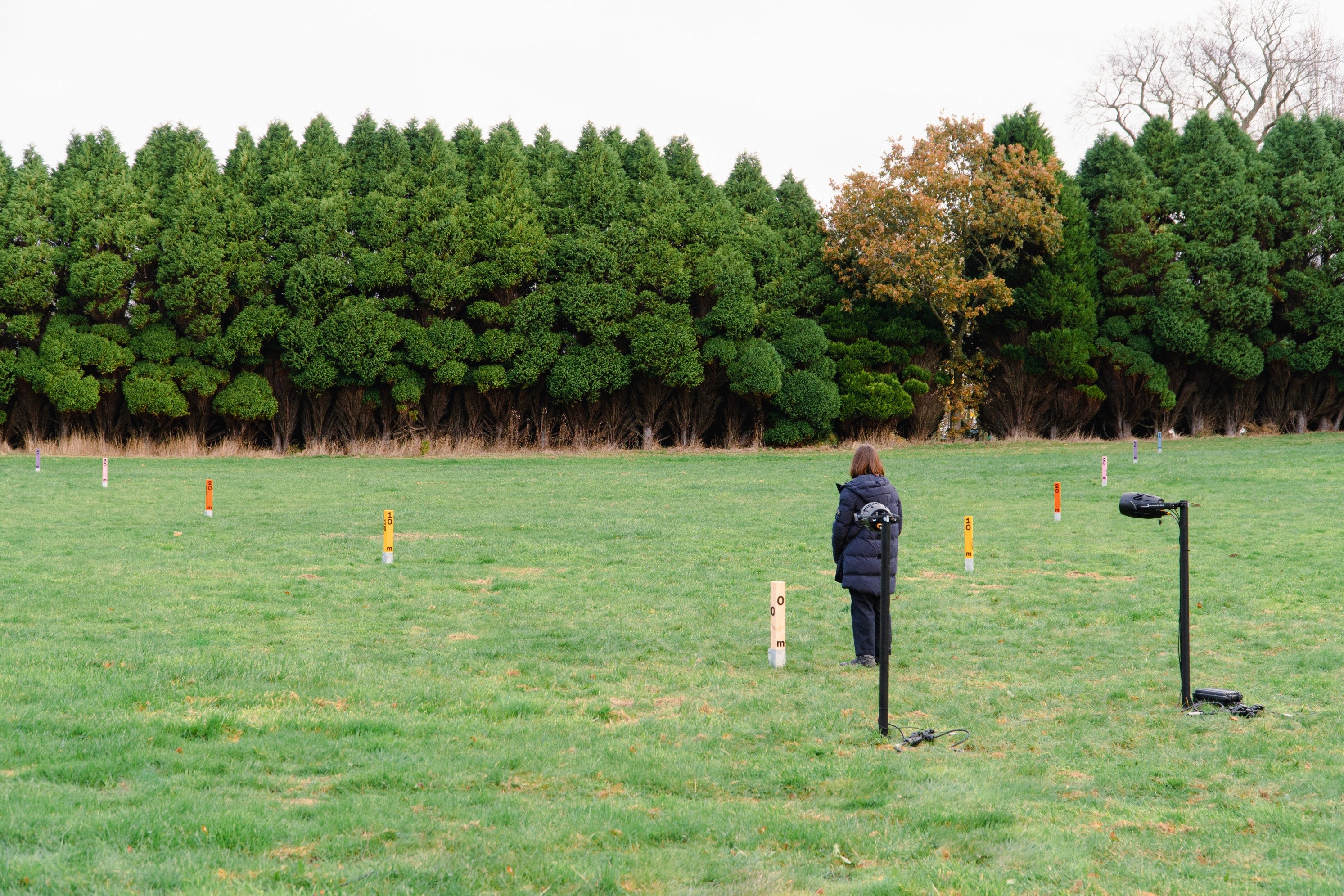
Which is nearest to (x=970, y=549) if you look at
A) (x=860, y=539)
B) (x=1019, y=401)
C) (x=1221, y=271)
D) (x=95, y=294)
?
(x=860, y=539)

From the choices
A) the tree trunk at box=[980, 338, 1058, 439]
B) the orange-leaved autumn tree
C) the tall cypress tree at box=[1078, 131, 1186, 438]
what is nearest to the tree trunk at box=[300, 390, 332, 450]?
the orange-leaved autumn tree

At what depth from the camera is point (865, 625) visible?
9.66m

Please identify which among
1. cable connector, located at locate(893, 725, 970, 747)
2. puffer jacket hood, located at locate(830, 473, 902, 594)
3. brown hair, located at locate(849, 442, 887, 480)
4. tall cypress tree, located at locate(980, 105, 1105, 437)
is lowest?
cable connector, located at locate(893, 725, 970, 747)

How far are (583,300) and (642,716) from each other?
30129 mm

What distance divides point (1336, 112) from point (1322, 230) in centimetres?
1191

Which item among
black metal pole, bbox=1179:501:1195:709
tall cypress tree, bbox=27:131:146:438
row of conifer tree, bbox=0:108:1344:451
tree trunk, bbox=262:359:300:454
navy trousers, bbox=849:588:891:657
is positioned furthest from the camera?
tree trunk, bbox=262:359:300:454

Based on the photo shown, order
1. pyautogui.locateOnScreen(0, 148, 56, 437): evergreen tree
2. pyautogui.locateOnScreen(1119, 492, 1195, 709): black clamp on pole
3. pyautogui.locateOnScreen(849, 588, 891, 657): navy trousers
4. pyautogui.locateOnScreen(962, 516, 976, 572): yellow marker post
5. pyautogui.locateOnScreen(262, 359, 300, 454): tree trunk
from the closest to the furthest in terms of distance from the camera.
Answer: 1. pyautogui.locateOnScreen(1119, 492, 1195, 709): black clamp on pole
2. pyautogui.locateOnScreen(849, 588, 891, 657): navy trousers
3. pyautogui.locateOnScreen(962, 516, 976, 572): yellow marker post
4. pyautogui.locateOnScreen(0, 148, 56, 437): evergreen tree
5. pyautogui.locateOnScreen(262, 359, 300, 454): tree trunk

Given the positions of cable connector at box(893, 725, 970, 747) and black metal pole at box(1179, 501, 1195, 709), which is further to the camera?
black metal pole at box(1179, 501, 1195, 709)

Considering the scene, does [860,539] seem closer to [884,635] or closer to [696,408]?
[884,635]

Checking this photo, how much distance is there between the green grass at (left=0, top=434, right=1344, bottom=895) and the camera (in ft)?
16.9

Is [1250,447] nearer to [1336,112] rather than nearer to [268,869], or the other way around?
[1336,112]

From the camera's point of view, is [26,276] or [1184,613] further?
[26,276]

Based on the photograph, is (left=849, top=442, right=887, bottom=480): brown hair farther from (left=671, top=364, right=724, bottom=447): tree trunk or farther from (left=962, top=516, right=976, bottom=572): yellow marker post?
(left=671, top=364, right=724, bottom=447): tree trunk

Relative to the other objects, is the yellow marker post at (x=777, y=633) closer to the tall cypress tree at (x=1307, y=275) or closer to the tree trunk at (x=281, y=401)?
the tree trunk at (x=281, y=401)
